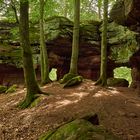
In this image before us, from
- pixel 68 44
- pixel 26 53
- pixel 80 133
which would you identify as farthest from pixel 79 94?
pixel 68 44

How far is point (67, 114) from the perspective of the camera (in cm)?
1017

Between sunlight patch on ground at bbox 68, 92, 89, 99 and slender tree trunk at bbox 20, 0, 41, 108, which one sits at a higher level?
slender tree trunk at bbox 20, 0, 41, 108

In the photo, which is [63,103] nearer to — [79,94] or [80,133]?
[79,94]

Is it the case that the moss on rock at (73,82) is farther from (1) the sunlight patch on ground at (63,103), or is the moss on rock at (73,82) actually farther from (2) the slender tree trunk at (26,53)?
(1) the sunlight patch on ground at (63,103)

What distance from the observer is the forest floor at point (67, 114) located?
892cm

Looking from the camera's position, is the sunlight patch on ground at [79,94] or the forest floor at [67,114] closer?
the forest floor at [67,114]

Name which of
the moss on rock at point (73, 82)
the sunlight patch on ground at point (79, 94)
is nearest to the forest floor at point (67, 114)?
the sunlight patch on ground at point (79, 94)

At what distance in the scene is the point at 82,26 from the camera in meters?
24.6

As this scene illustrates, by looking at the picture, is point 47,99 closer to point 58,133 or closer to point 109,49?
point 58,133

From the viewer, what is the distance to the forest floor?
892 centimetres

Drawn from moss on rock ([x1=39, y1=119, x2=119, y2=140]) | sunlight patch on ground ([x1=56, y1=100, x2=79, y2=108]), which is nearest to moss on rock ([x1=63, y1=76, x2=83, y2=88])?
sunlight patch on ground ([x1=56, y1=100, x2=79, y2=108])

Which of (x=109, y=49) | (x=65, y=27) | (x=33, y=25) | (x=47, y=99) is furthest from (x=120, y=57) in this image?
(x=47, y=99)

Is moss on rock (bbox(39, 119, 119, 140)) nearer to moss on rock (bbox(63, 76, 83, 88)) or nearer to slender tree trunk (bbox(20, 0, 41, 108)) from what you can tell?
slender tree trunk (bbox(20, 0, 41, 108))

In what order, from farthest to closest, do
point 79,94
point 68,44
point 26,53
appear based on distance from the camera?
1. point 68,44
2. point 79,94
3. point 26,53
